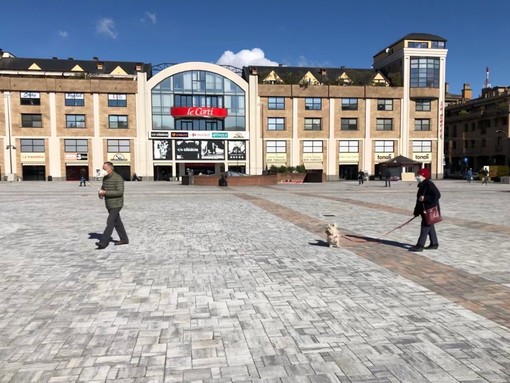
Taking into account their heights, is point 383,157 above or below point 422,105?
below

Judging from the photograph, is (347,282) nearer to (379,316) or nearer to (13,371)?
(379,316)

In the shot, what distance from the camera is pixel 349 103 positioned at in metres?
57.1

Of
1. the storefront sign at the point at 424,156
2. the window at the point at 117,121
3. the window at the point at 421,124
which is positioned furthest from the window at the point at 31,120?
the storefront sign at the point at 424,156

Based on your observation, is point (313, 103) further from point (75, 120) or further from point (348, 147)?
point (75, 120)

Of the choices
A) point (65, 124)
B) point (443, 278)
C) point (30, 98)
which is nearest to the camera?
point (443, 278)

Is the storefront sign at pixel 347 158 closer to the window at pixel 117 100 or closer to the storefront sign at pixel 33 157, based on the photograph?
the window at pixel 117 100

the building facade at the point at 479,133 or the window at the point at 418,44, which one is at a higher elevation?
the window at the point at 418,44

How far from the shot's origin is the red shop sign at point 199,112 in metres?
53.5

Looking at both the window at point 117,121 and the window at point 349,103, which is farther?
the window at point 349,103

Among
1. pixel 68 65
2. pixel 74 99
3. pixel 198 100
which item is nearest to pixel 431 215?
pixel 198 100

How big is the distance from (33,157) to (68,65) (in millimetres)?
17899

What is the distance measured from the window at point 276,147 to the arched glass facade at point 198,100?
4.39 metres

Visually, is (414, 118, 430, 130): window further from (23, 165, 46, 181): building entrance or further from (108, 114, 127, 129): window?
(23, 165, 46, 181): building entrance

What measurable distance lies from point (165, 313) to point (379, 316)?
243 cm
